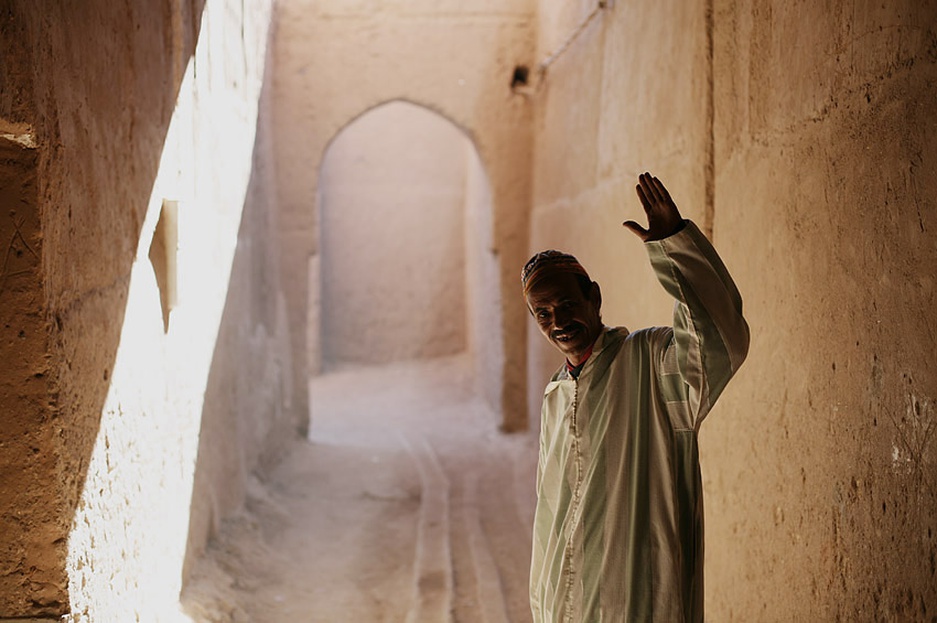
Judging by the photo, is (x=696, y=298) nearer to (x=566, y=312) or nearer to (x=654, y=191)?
(x=654, y=191)

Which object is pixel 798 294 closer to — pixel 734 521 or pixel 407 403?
pixel 734 521

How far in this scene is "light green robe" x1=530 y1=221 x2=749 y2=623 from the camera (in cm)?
192

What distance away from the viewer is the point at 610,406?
2.00 metres

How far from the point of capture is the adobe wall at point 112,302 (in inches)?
84.3

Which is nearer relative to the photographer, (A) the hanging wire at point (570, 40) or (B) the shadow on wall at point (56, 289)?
(B) the shadow on wall at point (56, 289)

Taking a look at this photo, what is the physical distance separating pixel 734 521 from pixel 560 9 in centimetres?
509

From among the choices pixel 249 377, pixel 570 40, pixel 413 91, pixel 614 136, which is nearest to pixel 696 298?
pixel 614 136

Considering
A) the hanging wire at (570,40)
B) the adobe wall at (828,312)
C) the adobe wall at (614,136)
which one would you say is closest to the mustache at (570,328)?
the adobe wall at (828,312)

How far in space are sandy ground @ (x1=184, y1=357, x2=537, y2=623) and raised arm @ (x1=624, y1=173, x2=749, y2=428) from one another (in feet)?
9.43

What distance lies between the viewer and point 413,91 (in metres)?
8.37

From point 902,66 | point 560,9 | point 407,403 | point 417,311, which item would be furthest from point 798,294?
point 417,311

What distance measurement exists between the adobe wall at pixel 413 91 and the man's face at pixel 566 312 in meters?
6.29

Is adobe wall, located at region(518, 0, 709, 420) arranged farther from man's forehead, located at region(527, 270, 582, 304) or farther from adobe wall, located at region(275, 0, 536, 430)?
man's forehead, located at region(527, 270, 582, 304)

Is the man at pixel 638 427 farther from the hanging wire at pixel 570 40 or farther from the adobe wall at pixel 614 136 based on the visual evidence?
the hanging wire at pixel 570 40
